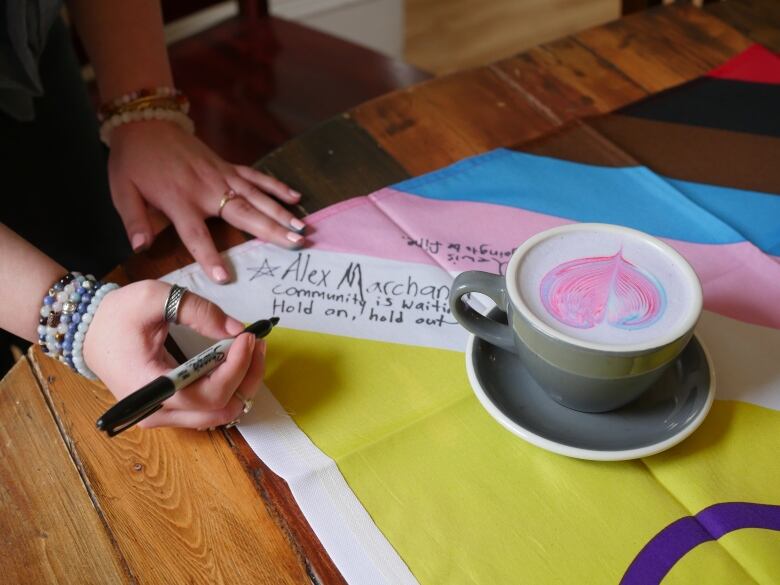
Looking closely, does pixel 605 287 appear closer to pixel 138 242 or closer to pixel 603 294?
pixel 603 294

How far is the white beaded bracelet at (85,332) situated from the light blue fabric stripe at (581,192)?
31 centimetres

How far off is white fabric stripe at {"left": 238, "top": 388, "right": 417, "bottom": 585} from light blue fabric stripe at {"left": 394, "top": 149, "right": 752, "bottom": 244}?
308 mm

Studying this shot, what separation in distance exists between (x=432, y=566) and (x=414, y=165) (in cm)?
46

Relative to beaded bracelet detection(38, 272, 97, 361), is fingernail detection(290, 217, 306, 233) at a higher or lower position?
lower

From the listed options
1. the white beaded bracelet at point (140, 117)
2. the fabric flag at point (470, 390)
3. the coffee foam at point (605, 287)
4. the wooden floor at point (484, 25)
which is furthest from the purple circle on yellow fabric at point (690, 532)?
the wooden floor at point (484, 25)

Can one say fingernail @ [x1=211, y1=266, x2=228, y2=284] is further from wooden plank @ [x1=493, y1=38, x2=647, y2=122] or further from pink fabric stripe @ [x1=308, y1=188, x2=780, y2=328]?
wooden plank @ [x1=493, y1=38, x2=647, y2=122]

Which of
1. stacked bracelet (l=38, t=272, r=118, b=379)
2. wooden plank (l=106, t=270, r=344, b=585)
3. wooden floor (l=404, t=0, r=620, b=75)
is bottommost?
wooden floor (l=404, t=0, r=620, b=75)

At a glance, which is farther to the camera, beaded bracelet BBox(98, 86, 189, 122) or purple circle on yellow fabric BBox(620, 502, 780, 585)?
beaded bracelet BBox(98, 86, 189, 122)

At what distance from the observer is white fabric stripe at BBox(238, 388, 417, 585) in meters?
0.54

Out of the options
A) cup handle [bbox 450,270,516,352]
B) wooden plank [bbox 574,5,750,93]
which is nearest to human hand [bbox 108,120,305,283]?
cup handle [bbox 450,270,516,352]

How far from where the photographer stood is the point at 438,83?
3.26ft

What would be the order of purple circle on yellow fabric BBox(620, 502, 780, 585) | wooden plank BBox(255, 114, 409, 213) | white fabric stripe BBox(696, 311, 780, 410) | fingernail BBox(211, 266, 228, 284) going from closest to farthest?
purple circle on yellow fabric BBox(620, 502, 780, 585)
white fabric stripe BBox(696, 311, 780, 410)
fingernail BBox(211, 266, 228, 284)
wooden plank BBox(255, 114, 409, 213)

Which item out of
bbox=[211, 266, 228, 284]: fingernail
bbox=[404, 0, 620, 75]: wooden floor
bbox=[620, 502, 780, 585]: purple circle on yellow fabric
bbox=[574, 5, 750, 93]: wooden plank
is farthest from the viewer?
bbox=[404, 0, 620, 75]: wooden floor

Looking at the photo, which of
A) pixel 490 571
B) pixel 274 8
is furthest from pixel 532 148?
pixel 274 8
